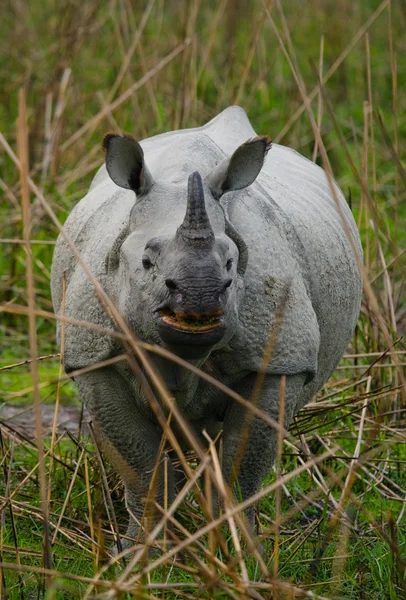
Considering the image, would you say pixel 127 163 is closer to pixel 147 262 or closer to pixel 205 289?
pixel 147 262

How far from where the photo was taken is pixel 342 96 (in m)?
10.4

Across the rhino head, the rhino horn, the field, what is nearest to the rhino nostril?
the rhino head

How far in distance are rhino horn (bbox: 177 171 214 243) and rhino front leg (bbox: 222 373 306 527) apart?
0.84 meters

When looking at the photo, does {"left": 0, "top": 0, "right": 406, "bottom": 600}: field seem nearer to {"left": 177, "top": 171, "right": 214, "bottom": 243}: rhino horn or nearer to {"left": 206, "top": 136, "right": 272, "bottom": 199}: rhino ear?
{"left": 206, "top": 136, "right": 272, "bottom": 199}: rhino ear

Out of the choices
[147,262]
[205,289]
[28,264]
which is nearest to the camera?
[28,264]

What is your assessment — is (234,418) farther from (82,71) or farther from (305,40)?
(305,40)

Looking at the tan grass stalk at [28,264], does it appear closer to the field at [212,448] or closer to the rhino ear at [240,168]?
the field at [212,448]

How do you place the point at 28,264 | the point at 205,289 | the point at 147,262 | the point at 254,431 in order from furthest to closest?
the point at 254,431, the point at 147,262, the point at 205,289, the point at 28,264

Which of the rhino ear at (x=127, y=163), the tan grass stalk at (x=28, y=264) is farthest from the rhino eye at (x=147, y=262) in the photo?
the tan grass stalk at (x=28, y=264)

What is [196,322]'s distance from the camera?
3182 millimetres

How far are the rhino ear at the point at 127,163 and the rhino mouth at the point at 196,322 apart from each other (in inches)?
24.0

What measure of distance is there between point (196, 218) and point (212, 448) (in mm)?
678

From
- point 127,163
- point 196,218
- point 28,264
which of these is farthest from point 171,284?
point 127,163

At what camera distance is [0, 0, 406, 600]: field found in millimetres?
3086
